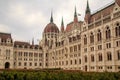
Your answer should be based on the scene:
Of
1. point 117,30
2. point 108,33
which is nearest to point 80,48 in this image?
point 108,33

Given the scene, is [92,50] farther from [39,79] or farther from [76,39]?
[39,79]

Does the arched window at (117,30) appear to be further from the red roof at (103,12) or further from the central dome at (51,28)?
the central dome at (51,28)

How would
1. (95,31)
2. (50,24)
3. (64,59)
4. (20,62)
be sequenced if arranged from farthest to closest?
(50,24)
(20,62)
(64,59)
(95,31)

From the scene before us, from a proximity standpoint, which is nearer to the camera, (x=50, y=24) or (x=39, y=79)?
(x=39, y=79)

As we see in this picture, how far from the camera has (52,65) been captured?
107 meters

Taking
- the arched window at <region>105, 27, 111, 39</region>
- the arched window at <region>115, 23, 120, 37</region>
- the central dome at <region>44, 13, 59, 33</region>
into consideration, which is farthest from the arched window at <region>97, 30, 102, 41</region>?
the central dome at <region>44, 13, 59, 33</region>

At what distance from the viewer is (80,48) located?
79.4 m

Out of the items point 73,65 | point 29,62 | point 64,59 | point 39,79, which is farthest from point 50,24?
point 39,79

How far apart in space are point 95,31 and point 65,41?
2883cm

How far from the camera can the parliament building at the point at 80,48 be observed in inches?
2323

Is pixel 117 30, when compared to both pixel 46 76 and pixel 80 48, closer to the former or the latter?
pixel 80 48

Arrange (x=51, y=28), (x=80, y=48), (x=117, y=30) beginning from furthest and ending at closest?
(x=51, y=28) < (x=80, y=48) < (x=117, y=30)

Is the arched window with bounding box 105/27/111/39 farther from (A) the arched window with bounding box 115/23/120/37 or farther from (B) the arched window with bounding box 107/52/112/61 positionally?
(B) the arched window with bounding box 107/52/112/61

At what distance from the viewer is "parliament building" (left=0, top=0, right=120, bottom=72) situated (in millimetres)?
59000
